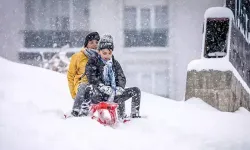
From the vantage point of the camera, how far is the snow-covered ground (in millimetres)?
3758

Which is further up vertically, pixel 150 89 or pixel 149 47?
pixel 149 47

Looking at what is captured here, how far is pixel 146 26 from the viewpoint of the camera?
1666 cm

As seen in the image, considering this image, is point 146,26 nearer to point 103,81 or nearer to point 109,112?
point 103,81

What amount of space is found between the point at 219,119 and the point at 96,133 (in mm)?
2214

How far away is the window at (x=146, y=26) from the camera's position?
16281 mm

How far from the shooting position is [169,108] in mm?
6938

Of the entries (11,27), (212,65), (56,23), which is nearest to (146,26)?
(56,23)

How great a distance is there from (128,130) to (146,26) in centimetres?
1245

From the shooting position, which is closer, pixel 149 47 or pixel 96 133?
pixel 96 133

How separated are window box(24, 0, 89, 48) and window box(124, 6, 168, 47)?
64.4 inches

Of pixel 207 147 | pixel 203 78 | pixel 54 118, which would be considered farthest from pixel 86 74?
pixel 203 78

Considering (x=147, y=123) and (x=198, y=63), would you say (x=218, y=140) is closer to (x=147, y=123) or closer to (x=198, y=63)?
(x=147, y=123)

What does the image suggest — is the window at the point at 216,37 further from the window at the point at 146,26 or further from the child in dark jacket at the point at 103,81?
the window at the point at 146,26

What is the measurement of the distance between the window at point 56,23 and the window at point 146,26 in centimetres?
164
